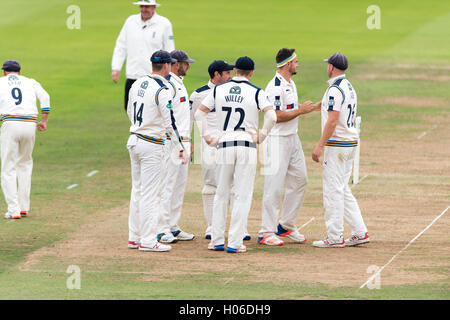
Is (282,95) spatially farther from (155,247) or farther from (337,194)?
(155,247)

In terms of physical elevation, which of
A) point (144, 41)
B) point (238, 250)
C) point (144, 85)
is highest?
point (144, 41)

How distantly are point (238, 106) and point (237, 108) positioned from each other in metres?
0.03

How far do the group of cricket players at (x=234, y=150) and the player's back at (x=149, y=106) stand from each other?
13 millimetres

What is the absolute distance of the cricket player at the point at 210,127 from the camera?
1262cm

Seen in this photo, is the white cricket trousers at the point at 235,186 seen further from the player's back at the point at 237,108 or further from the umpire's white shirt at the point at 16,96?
the umpire's white shirt at the point at 16,96

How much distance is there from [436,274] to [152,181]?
3.73 metres

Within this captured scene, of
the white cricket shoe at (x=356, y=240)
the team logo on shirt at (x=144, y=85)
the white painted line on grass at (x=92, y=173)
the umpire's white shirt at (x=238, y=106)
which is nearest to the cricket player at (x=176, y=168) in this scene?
the team logo on shirt at (x=144, y=85)

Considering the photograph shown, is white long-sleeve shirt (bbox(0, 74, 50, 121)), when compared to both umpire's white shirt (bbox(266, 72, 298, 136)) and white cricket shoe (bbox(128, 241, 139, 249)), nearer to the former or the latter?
white cricket shoe (bbox(128, 241, 139, 249))

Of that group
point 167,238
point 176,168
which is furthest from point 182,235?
point 176,168

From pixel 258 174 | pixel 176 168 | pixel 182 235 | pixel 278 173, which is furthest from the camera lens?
pixel 258 174

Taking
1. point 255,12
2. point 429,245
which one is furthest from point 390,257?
point 255,12

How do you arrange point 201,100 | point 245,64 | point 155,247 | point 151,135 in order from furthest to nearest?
point 201,100 → point 155,247 → point 151,135 → point 245,64

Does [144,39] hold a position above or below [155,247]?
above

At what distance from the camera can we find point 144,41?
16.4m
